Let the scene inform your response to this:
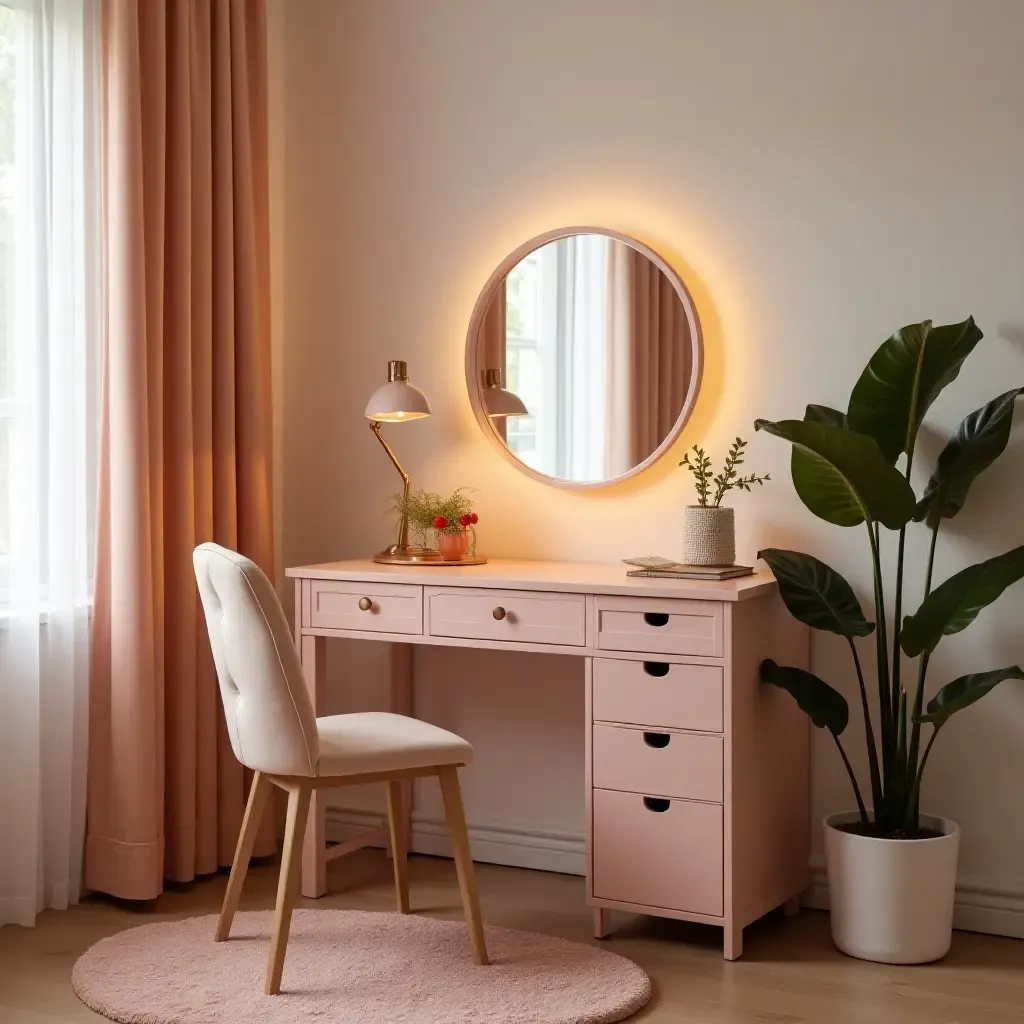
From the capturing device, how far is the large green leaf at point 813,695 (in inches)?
117

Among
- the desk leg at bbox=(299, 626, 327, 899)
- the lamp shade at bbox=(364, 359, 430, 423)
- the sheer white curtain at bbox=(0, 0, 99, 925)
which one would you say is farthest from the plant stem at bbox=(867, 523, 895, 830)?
the sheer white curtain at bbox=(0, 0, 99, 925)

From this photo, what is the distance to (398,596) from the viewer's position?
3227 millimetres

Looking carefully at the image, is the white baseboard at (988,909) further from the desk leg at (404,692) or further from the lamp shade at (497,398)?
the lamp shade at (497,398)

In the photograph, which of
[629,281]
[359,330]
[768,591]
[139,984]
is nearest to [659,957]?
[768,591]

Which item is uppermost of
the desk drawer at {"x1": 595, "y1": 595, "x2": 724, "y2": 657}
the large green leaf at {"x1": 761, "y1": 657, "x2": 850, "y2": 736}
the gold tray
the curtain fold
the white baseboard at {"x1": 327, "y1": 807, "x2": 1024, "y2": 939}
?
the curtain fold

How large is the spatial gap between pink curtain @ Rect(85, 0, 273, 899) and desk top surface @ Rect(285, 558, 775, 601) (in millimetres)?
353

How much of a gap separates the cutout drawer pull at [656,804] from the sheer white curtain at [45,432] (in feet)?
4.43

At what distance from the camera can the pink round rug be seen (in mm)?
2574

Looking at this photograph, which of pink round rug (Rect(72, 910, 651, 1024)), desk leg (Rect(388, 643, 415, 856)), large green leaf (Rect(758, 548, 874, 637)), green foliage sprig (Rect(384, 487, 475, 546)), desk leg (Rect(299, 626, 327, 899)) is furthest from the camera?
desk leg (Rect(388, 643, 415, 856))

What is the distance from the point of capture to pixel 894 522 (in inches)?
112

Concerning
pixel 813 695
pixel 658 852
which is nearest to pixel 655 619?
pixel 813 695

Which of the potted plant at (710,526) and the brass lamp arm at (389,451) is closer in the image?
the potted plant at (710,526)

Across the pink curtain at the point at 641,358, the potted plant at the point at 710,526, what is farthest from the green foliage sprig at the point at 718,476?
the pink curtain at the point at 641,358

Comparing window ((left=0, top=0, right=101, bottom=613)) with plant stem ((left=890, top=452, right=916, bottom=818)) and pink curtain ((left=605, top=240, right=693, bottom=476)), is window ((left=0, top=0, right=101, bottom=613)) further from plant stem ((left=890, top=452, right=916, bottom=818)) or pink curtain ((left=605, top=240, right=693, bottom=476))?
plant stem ((left=890, top=452, right=916, bottom=818))
